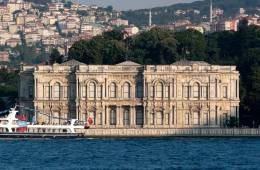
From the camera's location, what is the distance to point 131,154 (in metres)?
88.4

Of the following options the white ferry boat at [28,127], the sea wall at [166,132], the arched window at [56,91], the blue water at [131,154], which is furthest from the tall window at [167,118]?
the blue water at [131,154]

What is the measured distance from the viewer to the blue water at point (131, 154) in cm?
7981

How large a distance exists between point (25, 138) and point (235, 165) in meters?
28.4

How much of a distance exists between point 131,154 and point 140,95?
85.2ft

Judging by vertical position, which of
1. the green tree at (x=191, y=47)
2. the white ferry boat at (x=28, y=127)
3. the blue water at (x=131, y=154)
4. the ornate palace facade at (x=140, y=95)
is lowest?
the blue water at (x=131, y=154)

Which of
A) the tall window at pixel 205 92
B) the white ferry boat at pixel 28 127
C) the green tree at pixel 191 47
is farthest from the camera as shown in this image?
the green tree at pixel 191 47

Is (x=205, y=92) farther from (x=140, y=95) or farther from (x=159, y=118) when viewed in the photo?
(x=140, y=95)

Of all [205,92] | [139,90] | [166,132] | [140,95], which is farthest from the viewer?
[139,90]

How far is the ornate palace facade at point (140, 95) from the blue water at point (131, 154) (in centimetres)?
745

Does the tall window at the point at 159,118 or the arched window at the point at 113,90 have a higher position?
the arched window at the point at 113,90

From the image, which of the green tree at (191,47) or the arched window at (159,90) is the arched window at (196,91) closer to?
the arched window at (159,90)

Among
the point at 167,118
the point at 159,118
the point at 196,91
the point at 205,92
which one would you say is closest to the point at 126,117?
the point at 159,118

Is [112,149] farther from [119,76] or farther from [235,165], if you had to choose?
[119,76]

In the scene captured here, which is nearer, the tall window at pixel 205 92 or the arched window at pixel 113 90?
the tall window at pixel 205 92
